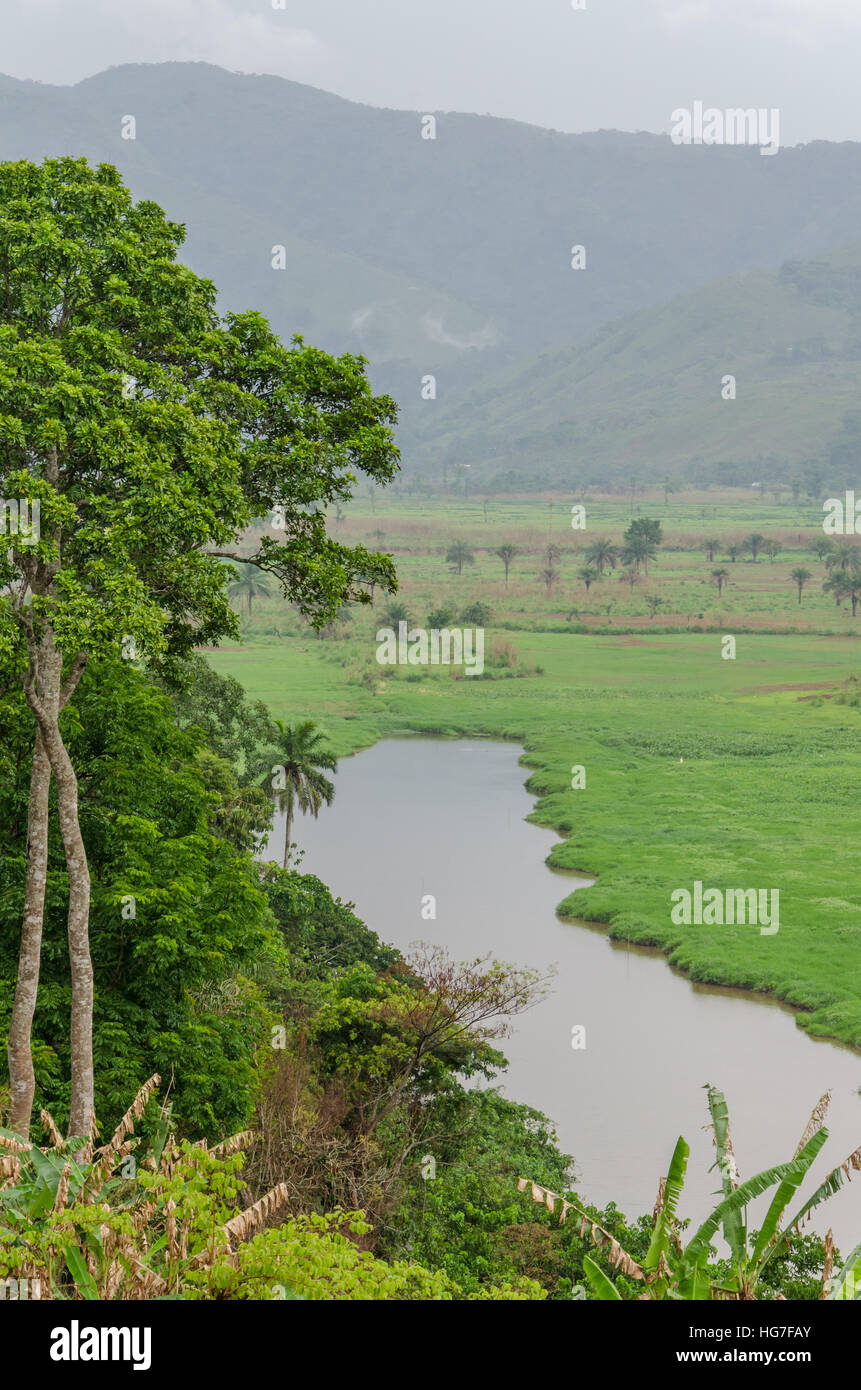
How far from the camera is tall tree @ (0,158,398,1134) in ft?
53.0

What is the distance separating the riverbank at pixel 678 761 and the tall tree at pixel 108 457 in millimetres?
28248

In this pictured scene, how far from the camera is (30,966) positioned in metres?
17.2

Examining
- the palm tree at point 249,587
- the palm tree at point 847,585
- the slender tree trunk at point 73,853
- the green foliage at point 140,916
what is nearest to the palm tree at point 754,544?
the palm tree at point 847,585

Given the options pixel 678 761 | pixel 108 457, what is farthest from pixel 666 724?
pixel 108 457

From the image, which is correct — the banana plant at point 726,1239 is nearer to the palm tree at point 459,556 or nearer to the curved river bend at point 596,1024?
the curved river bend at point 596,1024

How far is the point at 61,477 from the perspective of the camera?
17.3 metres

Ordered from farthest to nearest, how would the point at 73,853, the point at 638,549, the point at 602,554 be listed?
1. the point at 602,554
2. the point at 638,549
3. the point at 73,853

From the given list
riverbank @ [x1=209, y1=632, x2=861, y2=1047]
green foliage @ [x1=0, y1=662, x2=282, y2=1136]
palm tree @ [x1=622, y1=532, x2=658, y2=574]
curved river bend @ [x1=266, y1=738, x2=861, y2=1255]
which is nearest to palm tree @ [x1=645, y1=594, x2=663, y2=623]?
riverbank @ [x1=209, y1=632, x2=861, y2=1047]

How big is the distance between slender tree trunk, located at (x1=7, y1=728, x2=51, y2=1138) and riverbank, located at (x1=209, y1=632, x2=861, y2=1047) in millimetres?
28834

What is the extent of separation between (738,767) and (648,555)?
3391 inches

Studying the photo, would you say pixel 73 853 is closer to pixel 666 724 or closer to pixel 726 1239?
pixel 726 1239

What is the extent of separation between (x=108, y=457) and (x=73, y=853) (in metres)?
5.24

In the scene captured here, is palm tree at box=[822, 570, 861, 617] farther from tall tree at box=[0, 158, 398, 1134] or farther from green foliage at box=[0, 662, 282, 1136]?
tall tree at box=[0, 158, 398, 1134]
